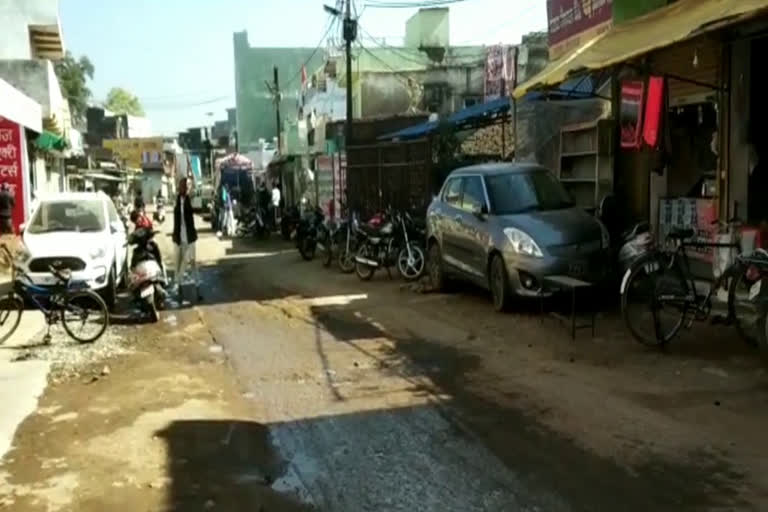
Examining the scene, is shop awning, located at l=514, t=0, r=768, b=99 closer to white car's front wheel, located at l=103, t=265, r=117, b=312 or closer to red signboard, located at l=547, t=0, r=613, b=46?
red signboard, located at l=547, t=0, r=613, b=46

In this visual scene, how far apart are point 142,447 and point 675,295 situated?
517 cm

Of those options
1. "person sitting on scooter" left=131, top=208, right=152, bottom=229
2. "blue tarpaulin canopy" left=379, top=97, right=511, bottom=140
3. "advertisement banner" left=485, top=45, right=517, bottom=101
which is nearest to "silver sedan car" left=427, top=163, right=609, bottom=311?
"person sitting on scooter" left=131, top=208, right=152, bottom=229

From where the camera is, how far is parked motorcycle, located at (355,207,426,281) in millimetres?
15484

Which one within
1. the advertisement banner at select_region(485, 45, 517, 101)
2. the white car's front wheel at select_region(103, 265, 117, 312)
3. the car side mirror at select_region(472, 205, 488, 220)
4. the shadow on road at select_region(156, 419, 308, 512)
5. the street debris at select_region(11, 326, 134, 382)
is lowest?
the street debris at select_region(11, 326, 134, 382)

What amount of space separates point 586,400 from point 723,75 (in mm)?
5899

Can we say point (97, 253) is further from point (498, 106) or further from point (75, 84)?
point (75, 84)

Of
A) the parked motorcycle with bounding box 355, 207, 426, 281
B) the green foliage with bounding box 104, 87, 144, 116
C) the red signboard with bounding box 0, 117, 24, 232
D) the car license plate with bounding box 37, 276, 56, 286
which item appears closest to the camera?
the car license plate with bounding box 37, 276, 56, 286

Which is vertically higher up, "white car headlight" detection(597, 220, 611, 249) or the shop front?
the shop front

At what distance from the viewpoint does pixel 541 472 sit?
5242 mm

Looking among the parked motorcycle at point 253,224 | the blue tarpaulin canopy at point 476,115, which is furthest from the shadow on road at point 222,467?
the parked motorcycle at point 253,224

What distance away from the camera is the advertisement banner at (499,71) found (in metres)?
27.2

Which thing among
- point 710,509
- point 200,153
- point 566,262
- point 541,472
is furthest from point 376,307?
point 200,153

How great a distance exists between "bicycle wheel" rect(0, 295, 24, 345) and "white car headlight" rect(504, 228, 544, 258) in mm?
6153

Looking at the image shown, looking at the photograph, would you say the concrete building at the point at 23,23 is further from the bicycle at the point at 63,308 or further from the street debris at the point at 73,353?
the street debris at the point at 73,353
